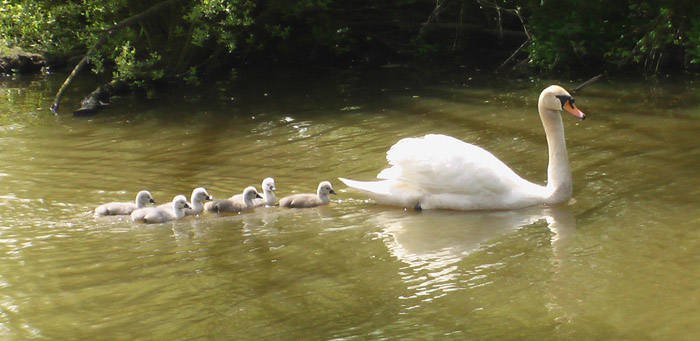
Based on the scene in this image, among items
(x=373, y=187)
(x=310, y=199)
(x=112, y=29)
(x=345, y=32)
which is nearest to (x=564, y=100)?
(x=373, y=187)

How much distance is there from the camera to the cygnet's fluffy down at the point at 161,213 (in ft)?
27.5

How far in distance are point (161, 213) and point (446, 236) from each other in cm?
273

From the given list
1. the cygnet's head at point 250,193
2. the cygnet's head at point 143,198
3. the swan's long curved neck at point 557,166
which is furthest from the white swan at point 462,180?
the cygnet's head at point 143,198

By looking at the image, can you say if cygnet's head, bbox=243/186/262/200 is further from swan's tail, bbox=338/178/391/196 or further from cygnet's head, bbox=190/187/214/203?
swan's tail, bbox=338/178/391/196

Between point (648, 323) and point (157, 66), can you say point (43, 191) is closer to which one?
point (648, 323)

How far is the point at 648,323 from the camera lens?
5375 mm

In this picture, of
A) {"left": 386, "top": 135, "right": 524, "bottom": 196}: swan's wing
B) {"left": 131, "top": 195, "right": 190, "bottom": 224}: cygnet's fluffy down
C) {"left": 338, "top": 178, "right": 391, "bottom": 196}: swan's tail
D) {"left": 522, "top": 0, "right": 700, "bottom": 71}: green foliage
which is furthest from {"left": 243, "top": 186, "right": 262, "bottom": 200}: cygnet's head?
{"left": 522, "top": 0, "right": 700, "bottom": 71}: green foliage

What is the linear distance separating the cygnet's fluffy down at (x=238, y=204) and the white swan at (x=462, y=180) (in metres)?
1.05

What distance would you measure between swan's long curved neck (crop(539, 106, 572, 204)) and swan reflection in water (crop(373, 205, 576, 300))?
0.12m

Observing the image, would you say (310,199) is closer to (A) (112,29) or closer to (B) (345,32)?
(A) (112,29)

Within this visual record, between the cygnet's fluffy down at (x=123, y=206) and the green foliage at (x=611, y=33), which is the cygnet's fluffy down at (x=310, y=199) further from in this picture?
the green foliage at (x=611, y=33)

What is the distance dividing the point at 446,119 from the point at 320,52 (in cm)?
840

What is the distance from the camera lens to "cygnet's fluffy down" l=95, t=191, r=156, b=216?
28.0ft

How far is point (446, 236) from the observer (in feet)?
24.6
